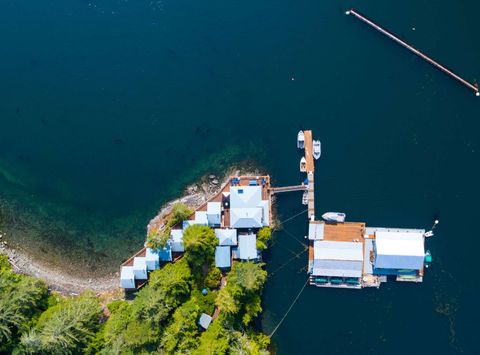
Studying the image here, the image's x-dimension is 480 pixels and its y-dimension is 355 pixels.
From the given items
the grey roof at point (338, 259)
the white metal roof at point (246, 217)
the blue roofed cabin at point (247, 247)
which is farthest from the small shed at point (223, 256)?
the grey roof at point (338, 259)

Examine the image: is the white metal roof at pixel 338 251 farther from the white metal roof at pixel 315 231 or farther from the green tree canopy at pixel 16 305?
the green tree canopy at pixel 16 305

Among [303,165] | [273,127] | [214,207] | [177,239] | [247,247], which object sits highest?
[273,127]

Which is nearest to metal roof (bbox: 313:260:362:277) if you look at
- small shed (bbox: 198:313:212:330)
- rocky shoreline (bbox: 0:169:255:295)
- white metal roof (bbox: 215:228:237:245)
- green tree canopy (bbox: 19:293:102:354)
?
white metal roof (bbox: 215:228:237:245)

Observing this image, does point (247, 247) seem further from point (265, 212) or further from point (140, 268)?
point (140, 268)

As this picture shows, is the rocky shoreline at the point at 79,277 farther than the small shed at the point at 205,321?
Yes

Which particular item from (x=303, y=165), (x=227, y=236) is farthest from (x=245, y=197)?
(x=303, y=165)

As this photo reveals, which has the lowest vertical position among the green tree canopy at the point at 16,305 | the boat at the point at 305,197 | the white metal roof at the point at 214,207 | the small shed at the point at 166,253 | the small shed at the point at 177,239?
the green tree canopy at the point at 16,305

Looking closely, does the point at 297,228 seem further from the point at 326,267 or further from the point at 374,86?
the point at 374,86
